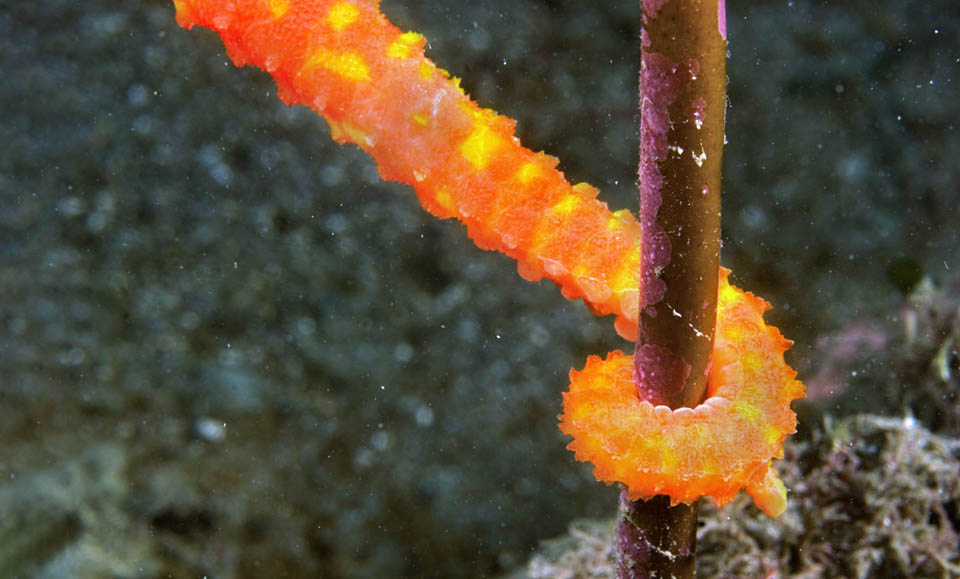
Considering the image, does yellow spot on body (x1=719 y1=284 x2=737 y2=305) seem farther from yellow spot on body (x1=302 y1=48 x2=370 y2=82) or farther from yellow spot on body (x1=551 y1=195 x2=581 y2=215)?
yellow spot on body (x1=302 y1=48 x2=370 y2=82)

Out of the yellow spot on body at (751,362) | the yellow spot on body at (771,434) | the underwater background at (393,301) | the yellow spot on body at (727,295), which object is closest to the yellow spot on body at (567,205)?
the yellow spot on body at (727,295)

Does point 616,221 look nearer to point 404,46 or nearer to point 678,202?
point 678,202

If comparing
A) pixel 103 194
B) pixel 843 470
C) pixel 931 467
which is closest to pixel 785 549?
pixel 843 470

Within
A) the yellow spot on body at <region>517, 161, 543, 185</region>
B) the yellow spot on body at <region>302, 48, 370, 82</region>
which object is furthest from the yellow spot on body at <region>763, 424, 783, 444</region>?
the yellow spot on body at <region>302, 48, 370, 82</region>

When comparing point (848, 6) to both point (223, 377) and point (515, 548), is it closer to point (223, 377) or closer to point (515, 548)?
point (515, 548)

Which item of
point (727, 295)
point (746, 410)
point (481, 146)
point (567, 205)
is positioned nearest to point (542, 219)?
point (567, 205)

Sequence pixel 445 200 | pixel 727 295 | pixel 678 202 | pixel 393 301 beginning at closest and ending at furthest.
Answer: pixel 678 202
pixel 727 295
pixel 445 200
pixel 393 301
